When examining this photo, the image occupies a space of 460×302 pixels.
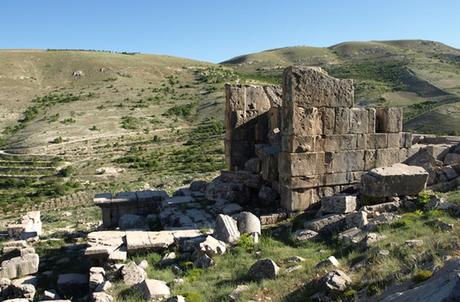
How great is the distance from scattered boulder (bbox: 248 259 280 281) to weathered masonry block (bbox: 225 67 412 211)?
416cm

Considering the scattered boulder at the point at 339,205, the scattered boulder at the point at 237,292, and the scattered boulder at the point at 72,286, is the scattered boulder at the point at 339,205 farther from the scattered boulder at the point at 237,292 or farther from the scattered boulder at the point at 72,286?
the scattered boulder at the point at 72,286

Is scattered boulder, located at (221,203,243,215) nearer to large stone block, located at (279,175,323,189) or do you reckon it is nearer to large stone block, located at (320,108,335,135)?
large stone block, located at (279,175,323,189)

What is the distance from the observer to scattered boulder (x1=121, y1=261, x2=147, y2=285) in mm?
8016

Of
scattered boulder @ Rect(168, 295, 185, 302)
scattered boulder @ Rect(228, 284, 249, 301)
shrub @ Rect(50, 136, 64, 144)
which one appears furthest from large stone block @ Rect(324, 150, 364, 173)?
shrub @ Rect(50, 136, 64, 144)

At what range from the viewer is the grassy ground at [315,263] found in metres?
5.74

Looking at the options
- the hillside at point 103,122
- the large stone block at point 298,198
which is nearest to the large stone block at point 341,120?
the large stone block at point 298,198

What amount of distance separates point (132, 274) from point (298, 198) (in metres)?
4.93

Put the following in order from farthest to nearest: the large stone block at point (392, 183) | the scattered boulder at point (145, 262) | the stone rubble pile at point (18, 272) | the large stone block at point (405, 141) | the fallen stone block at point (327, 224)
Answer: the large stone block at point (405, 141) < the large stone block at point (392, 183) < the fallen stone block at point (327, 224) < the scattered boulder at point (145, 262) < the stone rubble pile at point (18, 272)

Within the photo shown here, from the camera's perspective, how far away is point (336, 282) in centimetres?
584

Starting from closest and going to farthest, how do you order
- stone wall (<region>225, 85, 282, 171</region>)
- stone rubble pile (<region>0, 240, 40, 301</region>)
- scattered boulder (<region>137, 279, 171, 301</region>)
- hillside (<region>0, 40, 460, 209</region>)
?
scattered boulder (<region>137, 279, 171, 301</region>)
stone rubble pile (<region>0, 240, 40, 301</region>)
stone wall (<region>225, 85, 282, 171</region>)
hillside (<region>0, 40, 460, 209</region>)

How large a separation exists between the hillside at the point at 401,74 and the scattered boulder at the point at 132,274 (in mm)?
28517

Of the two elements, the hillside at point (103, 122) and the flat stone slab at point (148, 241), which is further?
the hillside at point (103, 122)

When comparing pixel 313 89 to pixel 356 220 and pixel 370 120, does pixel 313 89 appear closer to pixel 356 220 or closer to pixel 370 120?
pixel 370 120

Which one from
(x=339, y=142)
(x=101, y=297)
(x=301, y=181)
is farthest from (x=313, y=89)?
(x=101, y=297)
